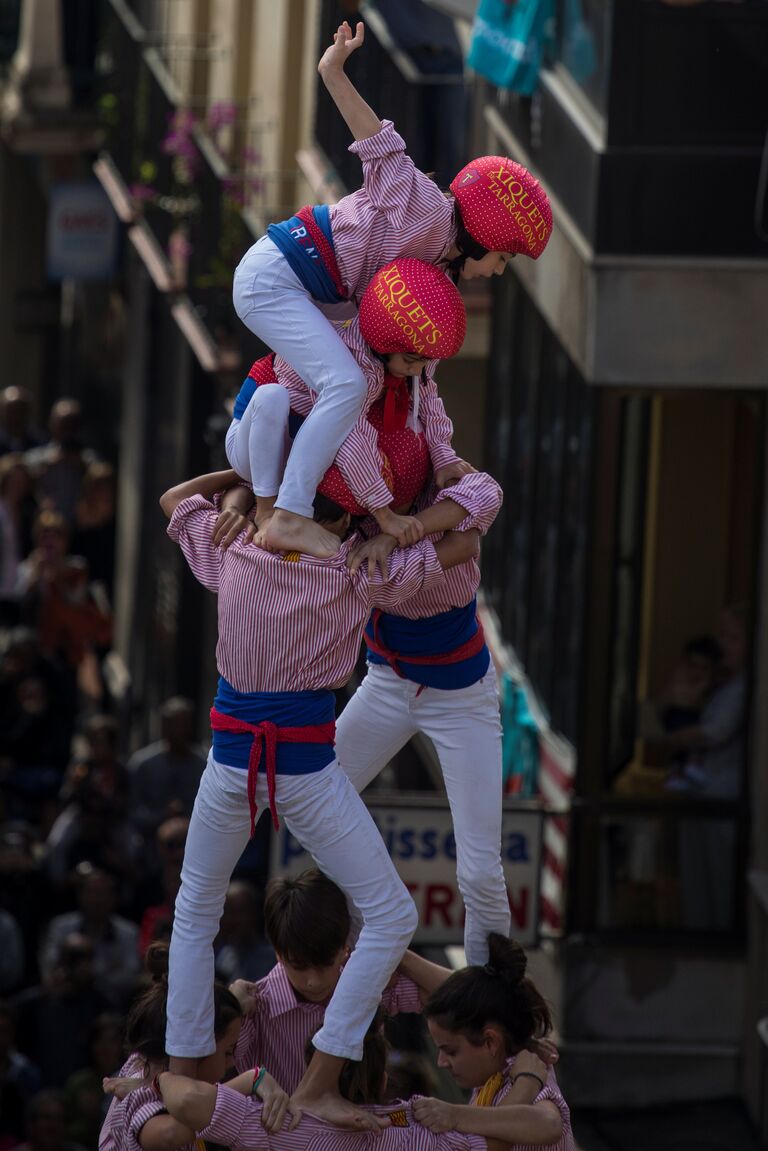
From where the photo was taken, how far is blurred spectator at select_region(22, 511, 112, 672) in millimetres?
15828

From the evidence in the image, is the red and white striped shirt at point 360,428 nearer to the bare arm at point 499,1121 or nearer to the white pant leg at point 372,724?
the white pant leg at point 372,724

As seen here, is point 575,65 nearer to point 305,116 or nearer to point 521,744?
point 521,744

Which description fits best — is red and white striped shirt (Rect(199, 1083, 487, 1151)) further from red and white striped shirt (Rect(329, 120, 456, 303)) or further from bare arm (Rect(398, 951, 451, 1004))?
red and white striped shirt (Rect(329, 120, 456, 303))

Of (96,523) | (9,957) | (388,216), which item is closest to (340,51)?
(388,216)

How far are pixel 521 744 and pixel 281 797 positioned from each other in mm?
5931

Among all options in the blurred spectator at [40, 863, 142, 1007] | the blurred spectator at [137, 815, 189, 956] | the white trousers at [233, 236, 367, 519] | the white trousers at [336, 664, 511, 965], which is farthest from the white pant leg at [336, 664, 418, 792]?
the blurred spectator at [40, 863, 142, 1007]

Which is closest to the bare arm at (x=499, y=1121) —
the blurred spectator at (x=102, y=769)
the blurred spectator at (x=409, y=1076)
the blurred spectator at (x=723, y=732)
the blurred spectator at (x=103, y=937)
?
the blurred spectator at (x=409, y=1076)

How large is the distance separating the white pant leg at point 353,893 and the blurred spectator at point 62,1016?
556 centimetres

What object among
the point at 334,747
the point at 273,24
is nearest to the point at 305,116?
the point at 273,24

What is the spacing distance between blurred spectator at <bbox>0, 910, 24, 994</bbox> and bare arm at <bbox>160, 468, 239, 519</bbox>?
19.8 ft

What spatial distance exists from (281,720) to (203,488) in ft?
2.55

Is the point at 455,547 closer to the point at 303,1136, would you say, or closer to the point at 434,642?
the point at 434,642

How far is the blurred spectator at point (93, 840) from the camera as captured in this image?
12.8 m

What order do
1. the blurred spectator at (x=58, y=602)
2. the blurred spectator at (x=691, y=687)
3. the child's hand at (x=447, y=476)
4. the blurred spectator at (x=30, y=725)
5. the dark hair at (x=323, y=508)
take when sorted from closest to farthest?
the dark hair at (x=323, y=508) < the child's hand at (x=447, y=476) < the blurred spectator at (x=691, y=687) < the blurred spectator at (x=30, y=725) < the blurred spectator at (x=58, y=602)
